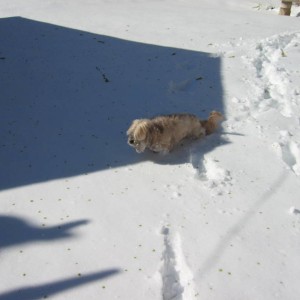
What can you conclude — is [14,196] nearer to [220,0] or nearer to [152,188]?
[152,188]

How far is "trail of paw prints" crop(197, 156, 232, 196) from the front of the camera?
3.77m

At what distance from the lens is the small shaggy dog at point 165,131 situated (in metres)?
4.09

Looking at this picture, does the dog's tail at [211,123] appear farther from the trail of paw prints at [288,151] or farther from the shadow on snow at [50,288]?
the shadow on snow at [50,288]

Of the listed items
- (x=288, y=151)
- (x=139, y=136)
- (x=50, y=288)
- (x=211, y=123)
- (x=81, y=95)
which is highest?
(x=81, y=95)

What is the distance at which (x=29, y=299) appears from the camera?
8.86 ft

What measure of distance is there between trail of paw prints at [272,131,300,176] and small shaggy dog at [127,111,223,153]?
2.41 feet

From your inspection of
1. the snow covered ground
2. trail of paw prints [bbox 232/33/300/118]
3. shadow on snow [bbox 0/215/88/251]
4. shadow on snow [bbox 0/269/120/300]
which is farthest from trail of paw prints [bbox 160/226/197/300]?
trail of paw prints [bbox 232/33/300/118]

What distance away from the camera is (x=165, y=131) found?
13.8 ft

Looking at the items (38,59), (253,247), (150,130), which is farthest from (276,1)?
(253,247)

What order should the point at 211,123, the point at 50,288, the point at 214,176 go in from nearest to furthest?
the point at 50,288, the point at 214,176, the point at 211,123

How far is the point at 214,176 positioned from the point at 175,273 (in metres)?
1.28

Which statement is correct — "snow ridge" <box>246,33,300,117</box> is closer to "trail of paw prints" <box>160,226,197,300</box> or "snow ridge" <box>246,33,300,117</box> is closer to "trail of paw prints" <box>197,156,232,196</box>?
"trail of paw prints" <box>197,156,232,196</box>

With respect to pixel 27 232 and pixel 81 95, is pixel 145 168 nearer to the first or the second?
pixel 27 232

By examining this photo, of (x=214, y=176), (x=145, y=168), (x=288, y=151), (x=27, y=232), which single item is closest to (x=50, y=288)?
(x=27, y=232)
